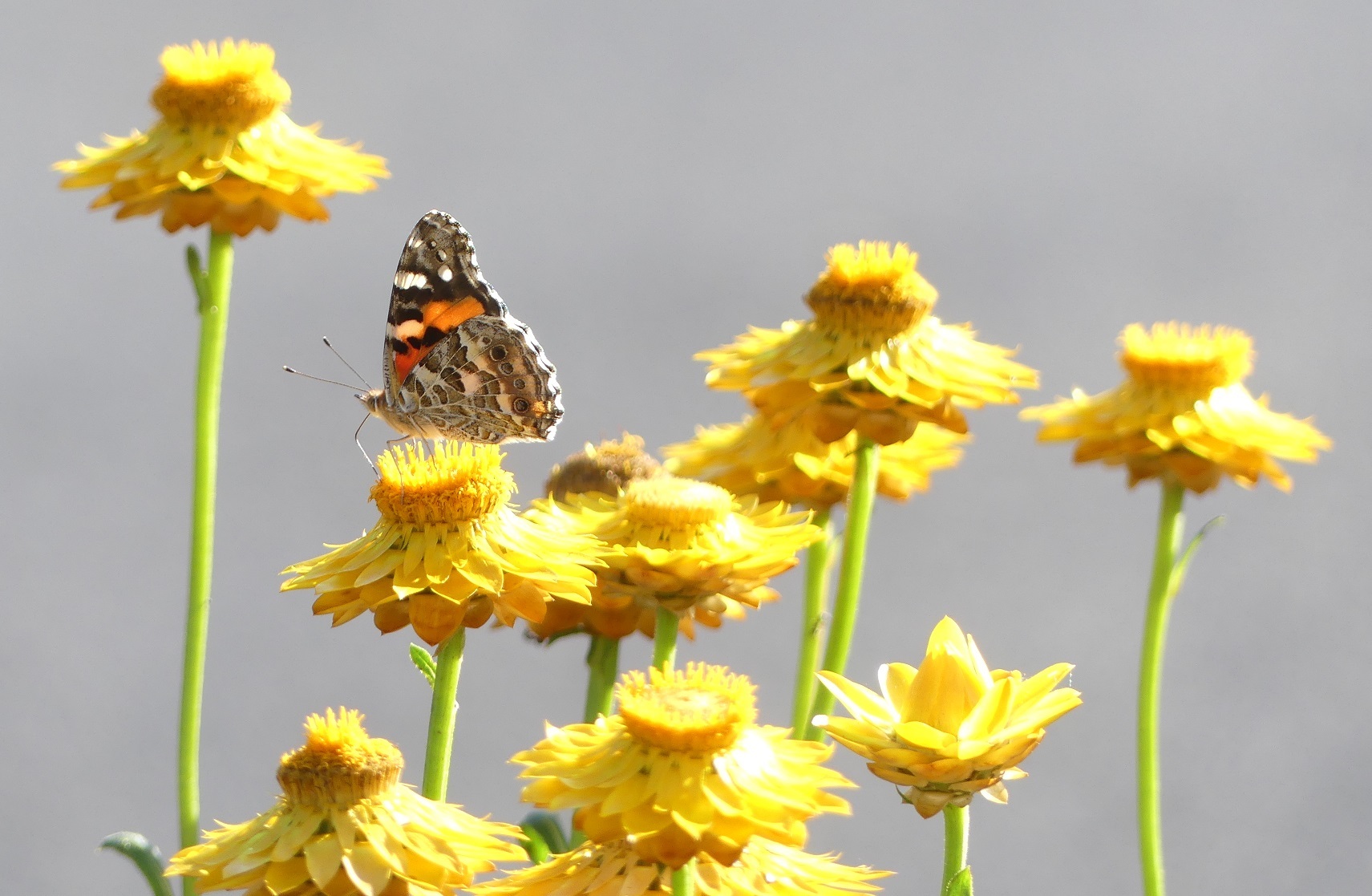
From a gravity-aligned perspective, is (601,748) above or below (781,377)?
below

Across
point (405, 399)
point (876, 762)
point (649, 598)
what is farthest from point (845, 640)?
point (405, 399)

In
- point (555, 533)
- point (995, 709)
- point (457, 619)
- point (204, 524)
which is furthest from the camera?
point (204, 524)

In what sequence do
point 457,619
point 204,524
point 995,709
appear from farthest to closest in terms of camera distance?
point 204,524
point 457,619
point 995,709

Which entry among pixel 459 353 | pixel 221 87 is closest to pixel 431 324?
pixel 459 353

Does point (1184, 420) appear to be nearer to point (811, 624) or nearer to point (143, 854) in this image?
Answer: point (811, 624)

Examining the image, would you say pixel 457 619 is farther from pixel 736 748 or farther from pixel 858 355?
pixel 858 355

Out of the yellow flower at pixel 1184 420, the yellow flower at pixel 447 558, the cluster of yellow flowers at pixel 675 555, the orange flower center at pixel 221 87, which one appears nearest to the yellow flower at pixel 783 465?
the cluster of yellow flowers at pixel 675 555

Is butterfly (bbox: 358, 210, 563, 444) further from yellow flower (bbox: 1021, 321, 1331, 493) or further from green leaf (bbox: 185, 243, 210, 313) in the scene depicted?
yellow flower (bbox: 1021, 321, 1331, 493)
